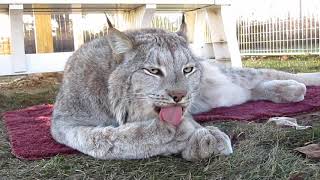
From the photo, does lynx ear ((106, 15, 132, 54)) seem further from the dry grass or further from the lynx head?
the dry grass

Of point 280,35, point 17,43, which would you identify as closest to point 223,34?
point 17,43

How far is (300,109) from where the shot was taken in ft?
7.80

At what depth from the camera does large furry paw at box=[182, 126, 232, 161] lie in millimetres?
1527

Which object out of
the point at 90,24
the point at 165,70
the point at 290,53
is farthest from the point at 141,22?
the point at 290,53

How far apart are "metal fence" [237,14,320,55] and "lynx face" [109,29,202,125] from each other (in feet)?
16.6

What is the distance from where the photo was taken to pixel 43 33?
4.53 meters

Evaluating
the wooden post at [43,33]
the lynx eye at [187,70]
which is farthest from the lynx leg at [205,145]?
the wooden post at [43,33]

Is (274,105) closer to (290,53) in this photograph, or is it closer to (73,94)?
(73,94)

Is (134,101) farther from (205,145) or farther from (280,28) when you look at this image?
(280,28)

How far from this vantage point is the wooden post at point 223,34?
4480 millimetres

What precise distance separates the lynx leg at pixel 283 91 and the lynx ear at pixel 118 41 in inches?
49.1

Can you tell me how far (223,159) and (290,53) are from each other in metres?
5.59

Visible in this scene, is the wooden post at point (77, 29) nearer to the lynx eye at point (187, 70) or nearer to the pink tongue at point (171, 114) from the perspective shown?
the lynx eye at point (187, 70)

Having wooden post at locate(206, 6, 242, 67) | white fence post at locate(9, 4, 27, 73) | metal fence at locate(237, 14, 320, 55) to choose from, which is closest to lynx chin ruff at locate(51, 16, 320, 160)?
white fence post at locate(9, 4, 27, 73)
